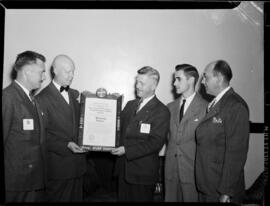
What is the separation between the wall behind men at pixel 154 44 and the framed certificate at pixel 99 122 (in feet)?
0.90

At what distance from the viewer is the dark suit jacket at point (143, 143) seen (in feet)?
9.60

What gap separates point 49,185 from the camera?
9.90 ft

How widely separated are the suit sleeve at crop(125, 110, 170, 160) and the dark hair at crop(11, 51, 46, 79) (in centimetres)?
138

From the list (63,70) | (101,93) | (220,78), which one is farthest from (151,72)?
(63,70)

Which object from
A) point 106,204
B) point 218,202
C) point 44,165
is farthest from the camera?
point 106,204

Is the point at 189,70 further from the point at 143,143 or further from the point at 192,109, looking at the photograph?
the point at 143,143

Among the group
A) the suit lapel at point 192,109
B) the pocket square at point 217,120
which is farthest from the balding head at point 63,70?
the pocket square at point 217,120

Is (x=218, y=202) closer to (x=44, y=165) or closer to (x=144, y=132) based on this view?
(x=144, y=132)

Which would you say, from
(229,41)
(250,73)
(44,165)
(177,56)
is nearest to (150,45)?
(177,56)

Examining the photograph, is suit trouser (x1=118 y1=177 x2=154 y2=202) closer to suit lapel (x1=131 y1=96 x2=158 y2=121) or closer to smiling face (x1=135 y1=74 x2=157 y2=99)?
suit lapel (x1=131 y1=96 x2=158 y2=121)

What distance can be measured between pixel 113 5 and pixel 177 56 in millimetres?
958

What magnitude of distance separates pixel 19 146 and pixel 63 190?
2.24ft

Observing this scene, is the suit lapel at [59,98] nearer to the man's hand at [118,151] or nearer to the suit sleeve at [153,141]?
the man's hand at [118,151]

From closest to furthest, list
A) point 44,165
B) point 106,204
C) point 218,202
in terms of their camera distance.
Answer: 1. point 218,202
2. point 44,165
3. point 106,204
